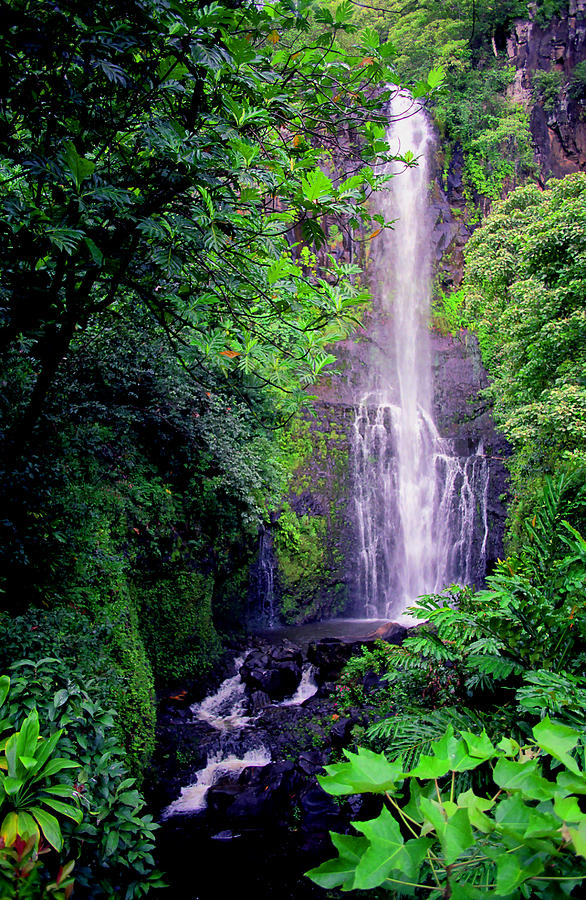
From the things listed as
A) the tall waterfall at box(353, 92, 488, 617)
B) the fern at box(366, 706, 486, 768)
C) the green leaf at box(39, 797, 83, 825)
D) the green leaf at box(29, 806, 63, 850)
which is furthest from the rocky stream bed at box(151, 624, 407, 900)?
the tall waterfall at box(353, 92, 488, 617)

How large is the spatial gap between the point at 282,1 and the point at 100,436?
5.12 metres

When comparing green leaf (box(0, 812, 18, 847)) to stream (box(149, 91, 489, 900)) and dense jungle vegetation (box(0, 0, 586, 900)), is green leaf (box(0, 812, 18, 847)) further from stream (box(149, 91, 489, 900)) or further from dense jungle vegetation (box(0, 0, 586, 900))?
stream (box(149, 91, 489, 900))

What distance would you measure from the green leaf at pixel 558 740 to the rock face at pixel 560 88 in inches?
803

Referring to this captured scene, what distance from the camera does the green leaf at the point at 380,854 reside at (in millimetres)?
836

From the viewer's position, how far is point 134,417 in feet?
23.6

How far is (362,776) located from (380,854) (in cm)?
12

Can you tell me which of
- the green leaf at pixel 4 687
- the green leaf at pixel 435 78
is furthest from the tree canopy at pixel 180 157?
the green leaf at pixel 4 687

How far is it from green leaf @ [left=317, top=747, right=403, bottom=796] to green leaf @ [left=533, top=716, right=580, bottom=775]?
272mm

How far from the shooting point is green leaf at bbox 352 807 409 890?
84cm

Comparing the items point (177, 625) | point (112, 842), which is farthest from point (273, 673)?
point (112, 842)

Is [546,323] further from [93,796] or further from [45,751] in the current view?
[45,751]

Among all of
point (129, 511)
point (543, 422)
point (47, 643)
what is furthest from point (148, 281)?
point (543, 422)

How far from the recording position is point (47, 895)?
1.66 metres

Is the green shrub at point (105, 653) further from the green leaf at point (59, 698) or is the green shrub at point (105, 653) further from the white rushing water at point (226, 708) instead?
the white rushing water at point (226, 708)
